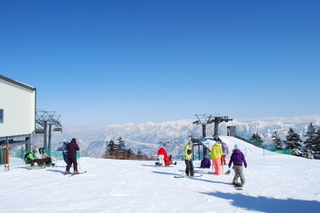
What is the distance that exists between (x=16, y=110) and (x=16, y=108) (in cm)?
18

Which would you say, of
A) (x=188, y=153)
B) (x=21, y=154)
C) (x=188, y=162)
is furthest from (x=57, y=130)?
(x=188, y=162)

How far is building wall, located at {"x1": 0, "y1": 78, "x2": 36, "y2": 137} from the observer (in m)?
21.6

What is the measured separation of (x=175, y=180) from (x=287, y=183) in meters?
4.88

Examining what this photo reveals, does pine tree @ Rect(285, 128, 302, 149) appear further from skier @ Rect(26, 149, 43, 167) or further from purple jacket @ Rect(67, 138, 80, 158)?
purple jacket @ Rect(67, 138, 80, 158)

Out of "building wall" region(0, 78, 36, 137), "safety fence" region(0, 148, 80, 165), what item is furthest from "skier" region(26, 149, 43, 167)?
"building wall" region(0, 78, 36, 137)

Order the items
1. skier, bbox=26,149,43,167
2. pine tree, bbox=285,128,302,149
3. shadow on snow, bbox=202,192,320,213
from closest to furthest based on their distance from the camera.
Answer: shadow on snow, bbox=202,192,320,213
skier, bbox=26,149,43,167
pine tree, bbox=285,128,302,149

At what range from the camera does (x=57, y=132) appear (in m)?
40.1

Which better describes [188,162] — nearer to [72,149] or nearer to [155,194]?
[155,194]

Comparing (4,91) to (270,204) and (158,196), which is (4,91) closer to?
(158,196)

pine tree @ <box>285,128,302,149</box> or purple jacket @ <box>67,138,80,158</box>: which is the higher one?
purple jacket @ <box>67,138,80,158</box>

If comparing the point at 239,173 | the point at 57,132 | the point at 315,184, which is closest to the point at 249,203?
the point at 239,173

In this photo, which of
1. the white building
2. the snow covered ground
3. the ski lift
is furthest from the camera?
the ski lift

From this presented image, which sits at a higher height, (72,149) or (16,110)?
(16,110)

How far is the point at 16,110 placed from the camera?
23828 mm
